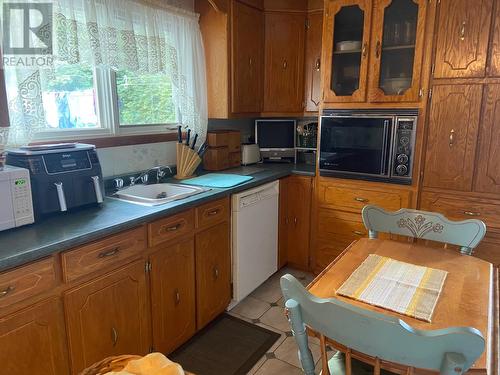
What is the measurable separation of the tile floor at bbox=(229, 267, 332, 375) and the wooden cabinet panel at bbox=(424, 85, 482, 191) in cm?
132

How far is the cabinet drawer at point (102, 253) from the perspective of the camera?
1435 mm

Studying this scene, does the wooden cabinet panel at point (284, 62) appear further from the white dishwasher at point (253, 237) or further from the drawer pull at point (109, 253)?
the drawer pull at point (109, 253)

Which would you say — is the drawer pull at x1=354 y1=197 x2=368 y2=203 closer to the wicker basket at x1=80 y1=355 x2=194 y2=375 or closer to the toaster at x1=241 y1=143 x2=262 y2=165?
the toaster at x1=241 y1=143 x2=262 y2=165

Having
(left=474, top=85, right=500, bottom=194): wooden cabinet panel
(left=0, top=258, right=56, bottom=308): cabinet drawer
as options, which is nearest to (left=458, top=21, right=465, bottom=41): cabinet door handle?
(left=474, top=85, right=500, bottom=194): wooden cabinet panel

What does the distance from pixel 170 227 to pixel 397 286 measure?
1.14 meters

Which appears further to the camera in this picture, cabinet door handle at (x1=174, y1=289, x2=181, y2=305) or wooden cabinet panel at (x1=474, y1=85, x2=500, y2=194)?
wooden cabinet panel at (x1=474, y1=85, x2=500, y2=194)

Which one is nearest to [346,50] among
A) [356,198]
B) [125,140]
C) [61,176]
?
[356,198]

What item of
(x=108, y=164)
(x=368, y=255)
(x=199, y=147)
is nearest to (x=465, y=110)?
(x=368, y=255)

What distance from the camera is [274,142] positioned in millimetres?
3336

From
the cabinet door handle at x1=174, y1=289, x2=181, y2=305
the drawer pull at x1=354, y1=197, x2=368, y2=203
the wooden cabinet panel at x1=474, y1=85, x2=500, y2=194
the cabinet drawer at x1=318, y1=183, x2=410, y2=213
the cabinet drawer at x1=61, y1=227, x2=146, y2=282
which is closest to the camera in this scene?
the cabinet drawer at x1=61, y1=227, x2=146, y2=282

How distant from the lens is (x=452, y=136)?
236cm

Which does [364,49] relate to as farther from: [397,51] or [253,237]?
[253,237]

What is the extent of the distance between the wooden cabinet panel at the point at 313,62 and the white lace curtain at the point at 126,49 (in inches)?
36.4

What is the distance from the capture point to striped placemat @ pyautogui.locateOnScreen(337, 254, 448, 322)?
3.61ft
